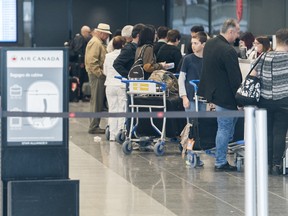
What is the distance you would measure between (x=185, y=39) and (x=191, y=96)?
14335 mm

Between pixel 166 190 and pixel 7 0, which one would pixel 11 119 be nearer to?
pixel 7 0

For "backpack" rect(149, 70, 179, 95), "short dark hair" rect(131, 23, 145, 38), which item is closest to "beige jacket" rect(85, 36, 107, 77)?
"short dark hair" rect(131, 23, 145, 38)

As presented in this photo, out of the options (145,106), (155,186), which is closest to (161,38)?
(145,106)

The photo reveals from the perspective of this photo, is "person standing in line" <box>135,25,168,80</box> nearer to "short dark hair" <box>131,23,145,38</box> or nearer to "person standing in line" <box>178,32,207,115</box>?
"short dark hair" <box>131,23,145,38</box>

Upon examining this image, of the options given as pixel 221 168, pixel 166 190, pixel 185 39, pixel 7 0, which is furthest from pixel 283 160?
pixel 185 39

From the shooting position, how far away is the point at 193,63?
13.5m

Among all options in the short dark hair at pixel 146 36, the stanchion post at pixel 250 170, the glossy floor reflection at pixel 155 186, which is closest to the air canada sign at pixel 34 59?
the stanchion post at pixel 250 170

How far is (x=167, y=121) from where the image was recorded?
48.8ft

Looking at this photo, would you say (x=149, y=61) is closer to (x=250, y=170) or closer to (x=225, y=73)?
(x=225, y=73)

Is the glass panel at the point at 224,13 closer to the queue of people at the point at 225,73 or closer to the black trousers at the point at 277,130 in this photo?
the queue of people at the point at 225,73

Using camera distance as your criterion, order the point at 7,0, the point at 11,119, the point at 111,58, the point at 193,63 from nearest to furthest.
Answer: the point at 11,119 < the point at 7,0 < the point at 193,63 < the point at 111,58

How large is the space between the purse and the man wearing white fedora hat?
5.76 m

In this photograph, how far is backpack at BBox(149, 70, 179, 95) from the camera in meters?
14.4

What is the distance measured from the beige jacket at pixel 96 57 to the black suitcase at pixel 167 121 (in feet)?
8.18
